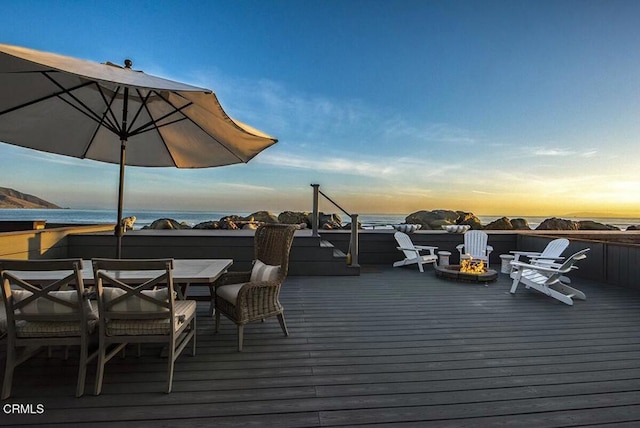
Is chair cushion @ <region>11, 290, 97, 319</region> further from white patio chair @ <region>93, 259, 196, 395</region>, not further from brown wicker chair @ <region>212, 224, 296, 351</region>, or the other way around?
brown wicker chair @ <region>212, 224, 296, 351</region>

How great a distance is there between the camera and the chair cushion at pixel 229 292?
8.93ft

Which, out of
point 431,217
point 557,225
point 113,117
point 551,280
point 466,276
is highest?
point 113,117

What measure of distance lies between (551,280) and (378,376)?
11.3 feet

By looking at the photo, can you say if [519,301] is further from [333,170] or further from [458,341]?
[333,170]

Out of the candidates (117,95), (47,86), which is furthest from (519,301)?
(47,86)

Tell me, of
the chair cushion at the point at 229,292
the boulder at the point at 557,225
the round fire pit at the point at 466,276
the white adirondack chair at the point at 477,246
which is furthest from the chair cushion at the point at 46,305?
the boulder at the point at 557,225

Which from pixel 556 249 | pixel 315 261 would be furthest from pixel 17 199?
pixel 556 249

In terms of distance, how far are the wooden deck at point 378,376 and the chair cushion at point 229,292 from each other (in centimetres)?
36

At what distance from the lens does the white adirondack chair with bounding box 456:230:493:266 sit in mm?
6469

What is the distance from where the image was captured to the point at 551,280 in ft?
14.1

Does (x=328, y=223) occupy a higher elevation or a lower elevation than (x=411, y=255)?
higher

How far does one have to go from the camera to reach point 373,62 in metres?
8.79

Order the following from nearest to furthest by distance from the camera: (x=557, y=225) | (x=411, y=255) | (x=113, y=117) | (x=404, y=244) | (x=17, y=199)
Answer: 1. (x=113, y=117)
2. (x=411, y=255)
3. (x=404, y=244)
4. (x=557, y=225)
5. (x=17, y=199)

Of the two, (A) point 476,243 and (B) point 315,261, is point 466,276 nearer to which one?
(A) point 476,243
